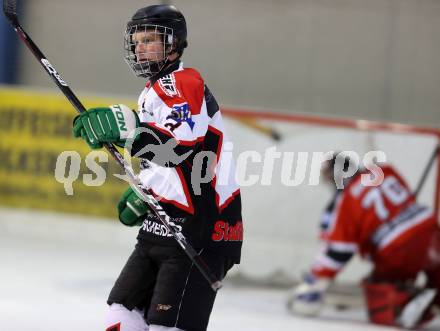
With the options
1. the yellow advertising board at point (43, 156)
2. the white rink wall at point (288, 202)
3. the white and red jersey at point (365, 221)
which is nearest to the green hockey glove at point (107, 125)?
the white and red jersey at point (365, 221)

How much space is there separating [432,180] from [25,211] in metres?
3.16

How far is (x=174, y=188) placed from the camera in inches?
126

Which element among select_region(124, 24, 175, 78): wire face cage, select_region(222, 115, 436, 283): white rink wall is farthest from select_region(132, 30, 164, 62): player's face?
select_region(222, 115, 436, 283): white rink wall

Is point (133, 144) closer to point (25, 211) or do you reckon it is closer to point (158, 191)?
point (158, 191)

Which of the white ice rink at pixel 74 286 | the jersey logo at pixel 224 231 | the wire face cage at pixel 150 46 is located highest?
the wire face cage at pixel 150 46

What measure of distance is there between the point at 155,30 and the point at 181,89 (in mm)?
273

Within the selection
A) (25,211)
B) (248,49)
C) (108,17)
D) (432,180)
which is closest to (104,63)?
(108,17)

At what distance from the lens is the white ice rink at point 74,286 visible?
16.7 feet

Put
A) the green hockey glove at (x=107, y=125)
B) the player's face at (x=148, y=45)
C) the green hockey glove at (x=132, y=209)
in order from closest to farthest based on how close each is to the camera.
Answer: the green hockey glove at (x=107, y=125)
the player's face at (x=148, y=45)
the green hockey glove at (x=132, y=209)

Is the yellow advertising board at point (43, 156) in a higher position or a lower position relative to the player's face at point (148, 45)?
lower

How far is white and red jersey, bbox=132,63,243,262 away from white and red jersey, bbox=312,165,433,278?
7.46 feet

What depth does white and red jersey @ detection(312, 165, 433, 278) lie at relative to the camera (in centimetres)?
550

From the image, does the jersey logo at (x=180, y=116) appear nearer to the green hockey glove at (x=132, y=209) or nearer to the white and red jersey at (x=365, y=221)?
the green hockey glove at (x=132, y=209)

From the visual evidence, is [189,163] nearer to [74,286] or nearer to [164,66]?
[164,66]
